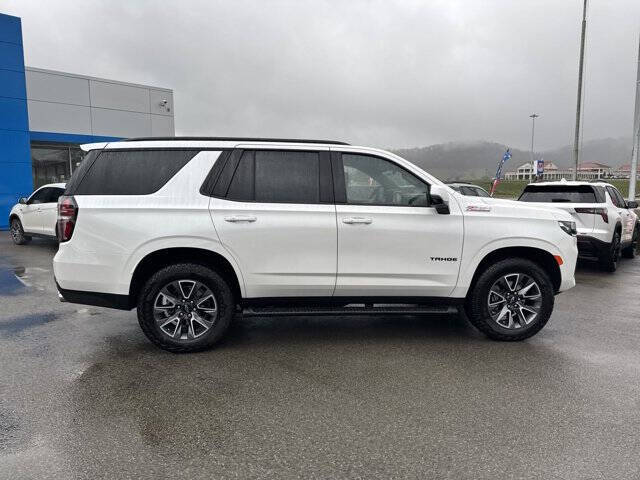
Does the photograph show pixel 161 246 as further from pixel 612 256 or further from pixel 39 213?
pixel 39 213

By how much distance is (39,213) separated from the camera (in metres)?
12.2

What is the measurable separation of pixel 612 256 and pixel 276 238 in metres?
7.56

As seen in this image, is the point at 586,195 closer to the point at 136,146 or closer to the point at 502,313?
the point at 502,313

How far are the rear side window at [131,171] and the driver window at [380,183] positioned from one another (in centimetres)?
159

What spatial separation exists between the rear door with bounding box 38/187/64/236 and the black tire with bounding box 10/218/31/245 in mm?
1448

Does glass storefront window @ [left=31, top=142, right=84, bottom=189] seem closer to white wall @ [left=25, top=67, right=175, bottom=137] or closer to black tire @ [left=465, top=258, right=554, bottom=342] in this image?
white wall @ [left=25, top=67, right=175, bottom=137]

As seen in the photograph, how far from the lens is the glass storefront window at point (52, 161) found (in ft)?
66.4

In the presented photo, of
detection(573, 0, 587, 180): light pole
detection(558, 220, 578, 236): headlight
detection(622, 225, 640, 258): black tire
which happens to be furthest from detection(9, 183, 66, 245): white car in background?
detection(573, 0, 587, 180): light pole

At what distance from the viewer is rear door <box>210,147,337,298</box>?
462cm

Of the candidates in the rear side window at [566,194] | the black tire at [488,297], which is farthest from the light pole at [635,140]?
the black tire at [488,297]

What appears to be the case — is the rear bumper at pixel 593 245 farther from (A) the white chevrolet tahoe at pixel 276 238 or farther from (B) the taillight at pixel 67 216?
(B) the taillight at pixel 67 216

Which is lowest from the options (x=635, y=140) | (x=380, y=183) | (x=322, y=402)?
(x=322, y=402)

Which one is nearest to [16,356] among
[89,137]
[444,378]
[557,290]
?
[444,378]

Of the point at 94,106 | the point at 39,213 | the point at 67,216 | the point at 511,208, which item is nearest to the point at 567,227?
the point at 511,208
